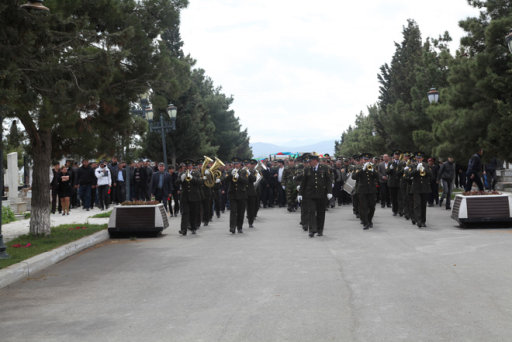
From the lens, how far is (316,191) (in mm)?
13680

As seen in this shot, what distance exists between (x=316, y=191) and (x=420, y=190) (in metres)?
3.07

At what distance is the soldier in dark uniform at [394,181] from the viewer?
18.0 metres

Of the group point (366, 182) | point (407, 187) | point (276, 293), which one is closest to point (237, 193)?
point (366, 182)

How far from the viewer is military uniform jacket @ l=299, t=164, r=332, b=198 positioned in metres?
13.7

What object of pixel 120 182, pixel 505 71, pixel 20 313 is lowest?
pixel 20 313

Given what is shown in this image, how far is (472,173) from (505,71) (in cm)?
355

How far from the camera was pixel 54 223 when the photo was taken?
56.3ft

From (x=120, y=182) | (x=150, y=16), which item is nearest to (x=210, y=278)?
(x=150, y=16)

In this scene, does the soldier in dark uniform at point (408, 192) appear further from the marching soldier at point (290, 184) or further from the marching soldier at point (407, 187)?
the marching soldier at point (290, 184)

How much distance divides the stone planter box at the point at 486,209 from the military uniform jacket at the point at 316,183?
3.41 metres

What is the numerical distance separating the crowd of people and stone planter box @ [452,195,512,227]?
119 cm

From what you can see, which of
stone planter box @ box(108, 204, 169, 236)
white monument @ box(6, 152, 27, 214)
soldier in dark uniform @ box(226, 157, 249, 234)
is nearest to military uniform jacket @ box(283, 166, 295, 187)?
soldier in dark uniform @ box(226, 157, 249, 234)

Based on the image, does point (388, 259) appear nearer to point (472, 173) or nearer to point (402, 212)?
point (402, 212)

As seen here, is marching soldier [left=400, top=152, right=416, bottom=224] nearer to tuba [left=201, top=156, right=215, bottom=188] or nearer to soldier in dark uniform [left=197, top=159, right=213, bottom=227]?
tuba [left=201, top=156, right=215, bottom=188]
